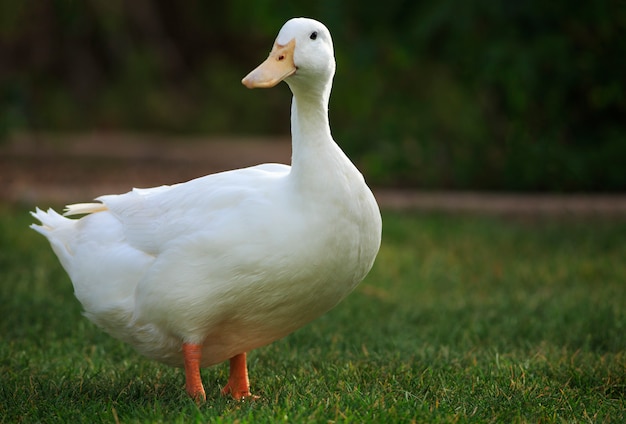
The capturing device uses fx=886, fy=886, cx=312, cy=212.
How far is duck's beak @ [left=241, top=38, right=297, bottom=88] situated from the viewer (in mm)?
3008

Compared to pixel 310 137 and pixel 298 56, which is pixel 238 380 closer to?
pixel 310 137

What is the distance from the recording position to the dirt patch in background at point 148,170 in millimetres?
7938

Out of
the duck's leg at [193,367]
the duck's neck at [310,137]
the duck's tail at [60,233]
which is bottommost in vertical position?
the duck's leg at [193,367]

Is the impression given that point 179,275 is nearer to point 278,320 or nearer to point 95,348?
point 278,320

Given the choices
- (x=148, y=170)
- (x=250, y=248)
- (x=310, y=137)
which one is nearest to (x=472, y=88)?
(x=148, y=170)

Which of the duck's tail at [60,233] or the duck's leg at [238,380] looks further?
the duck's tail at [60,233]

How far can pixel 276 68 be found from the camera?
304 centimetres

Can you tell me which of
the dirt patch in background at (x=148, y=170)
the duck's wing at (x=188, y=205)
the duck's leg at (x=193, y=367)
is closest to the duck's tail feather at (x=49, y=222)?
the duck's wing at (x=188, y=205)

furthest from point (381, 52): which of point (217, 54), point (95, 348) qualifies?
point (217, 54)

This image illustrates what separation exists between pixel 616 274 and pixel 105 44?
418 inches

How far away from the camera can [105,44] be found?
1445cm

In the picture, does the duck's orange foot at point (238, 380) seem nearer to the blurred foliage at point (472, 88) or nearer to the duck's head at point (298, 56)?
the duck's head at point (298, 56)

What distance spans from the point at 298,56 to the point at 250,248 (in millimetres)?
686

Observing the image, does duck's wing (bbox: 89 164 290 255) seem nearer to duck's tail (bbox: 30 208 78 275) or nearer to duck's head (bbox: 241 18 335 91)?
duck's tail (bbox: 30 208 78 275)
